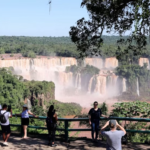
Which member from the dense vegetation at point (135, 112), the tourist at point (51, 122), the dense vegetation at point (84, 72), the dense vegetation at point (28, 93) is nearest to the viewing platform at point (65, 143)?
the tourist at point (51, 122)

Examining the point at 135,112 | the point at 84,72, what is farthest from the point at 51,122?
the point at 84,72

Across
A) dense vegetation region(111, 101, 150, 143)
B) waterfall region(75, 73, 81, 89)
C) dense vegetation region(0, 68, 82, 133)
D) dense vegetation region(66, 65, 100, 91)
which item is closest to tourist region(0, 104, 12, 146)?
dense vegetation region(111, 101, 150, 143)

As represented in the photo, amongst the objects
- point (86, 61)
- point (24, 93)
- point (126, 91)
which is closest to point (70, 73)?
point (86, 61)

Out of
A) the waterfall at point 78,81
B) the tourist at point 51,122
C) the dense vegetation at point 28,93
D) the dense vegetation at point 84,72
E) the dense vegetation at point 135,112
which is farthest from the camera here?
the waterfall at point 78,81

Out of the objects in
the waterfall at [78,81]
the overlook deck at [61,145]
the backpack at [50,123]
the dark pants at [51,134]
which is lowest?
the waterfall at [78,81]

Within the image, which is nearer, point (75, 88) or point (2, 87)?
point (2, 87)

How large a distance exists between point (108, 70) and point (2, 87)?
37.4 meters

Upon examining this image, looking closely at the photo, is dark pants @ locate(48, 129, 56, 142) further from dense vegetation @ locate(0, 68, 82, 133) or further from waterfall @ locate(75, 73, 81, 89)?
waterfall @ locate(75, 73, 81, 89)

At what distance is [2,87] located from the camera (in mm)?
35812

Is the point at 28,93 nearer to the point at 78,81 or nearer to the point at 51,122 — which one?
the point at 78,81

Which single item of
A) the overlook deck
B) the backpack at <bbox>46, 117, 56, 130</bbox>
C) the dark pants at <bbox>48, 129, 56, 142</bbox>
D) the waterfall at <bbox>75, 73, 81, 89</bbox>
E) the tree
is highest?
the tree

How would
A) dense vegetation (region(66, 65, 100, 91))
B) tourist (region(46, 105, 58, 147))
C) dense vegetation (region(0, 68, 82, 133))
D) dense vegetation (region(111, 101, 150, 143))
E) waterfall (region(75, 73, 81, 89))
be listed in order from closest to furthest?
tourist (region(46, 105, 58, 147))
dense vegetation (region(111, 101, 150, 143))
dense vegetation (region(0, 68, 82, 133))
dense vegetation (region(66, 65, 100, 91))
waterfall (region(75, 73, 81, 89))

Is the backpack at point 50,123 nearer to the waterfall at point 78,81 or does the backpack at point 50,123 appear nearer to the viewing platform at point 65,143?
the viewing platform at point 65,143

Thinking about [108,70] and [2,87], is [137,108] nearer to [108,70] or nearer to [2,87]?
[2,87]
